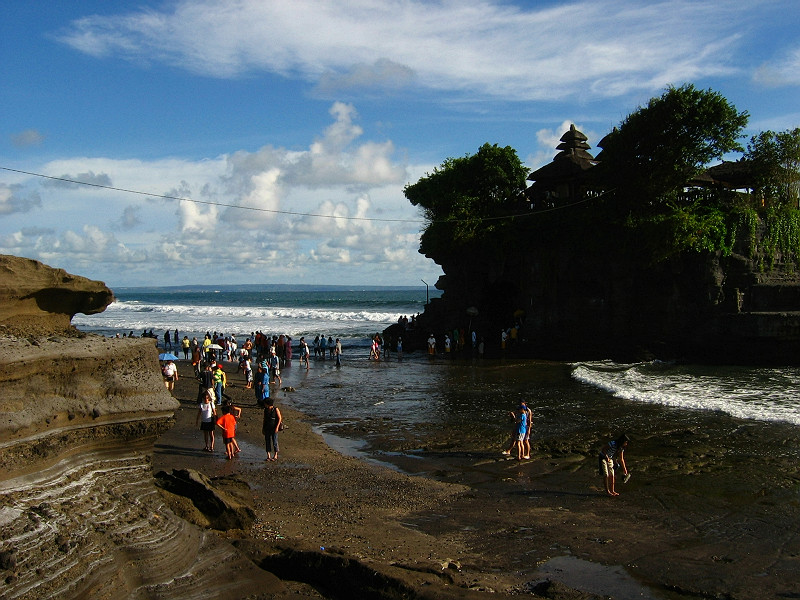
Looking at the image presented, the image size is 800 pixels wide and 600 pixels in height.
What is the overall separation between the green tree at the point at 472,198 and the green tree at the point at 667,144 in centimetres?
707

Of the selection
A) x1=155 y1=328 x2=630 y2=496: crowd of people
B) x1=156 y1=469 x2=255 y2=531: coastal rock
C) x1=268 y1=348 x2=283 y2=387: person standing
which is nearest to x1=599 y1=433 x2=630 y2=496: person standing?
x1=155 y1=328 x2=630 y2=496: crowd of people

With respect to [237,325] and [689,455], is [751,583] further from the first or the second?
[237,325]

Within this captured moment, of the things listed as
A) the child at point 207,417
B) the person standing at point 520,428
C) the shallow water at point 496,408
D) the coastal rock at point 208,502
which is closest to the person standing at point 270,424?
the child at point 207,417

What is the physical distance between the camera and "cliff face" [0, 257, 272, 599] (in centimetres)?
570

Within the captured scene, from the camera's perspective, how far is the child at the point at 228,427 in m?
13.8

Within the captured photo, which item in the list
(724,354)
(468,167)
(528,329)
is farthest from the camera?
(468,167)

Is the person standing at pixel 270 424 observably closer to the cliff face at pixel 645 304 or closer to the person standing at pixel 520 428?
the person standing at pixel 520 428

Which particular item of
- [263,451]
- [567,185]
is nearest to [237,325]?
[567,185]

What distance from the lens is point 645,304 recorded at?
3478 centimetres

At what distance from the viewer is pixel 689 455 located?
15.2 m

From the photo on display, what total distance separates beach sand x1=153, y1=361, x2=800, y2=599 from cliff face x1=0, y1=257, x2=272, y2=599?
1.50 m

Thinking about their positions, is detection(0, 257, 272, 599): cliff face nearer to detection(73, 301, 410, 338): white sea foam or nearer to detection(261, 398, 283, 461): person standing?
detection(261, 398, 283, 461): person standing

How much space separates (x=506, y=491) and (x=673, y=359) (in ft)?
78.7

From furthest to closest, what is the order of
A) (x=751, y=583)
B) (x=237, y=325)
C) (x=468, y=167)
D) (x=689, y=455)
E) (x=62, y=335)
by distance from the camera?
(x=237, y=325), (x=468, y=167), (x=689, y=455), (x=751, y=583), (x=62, y=335)
